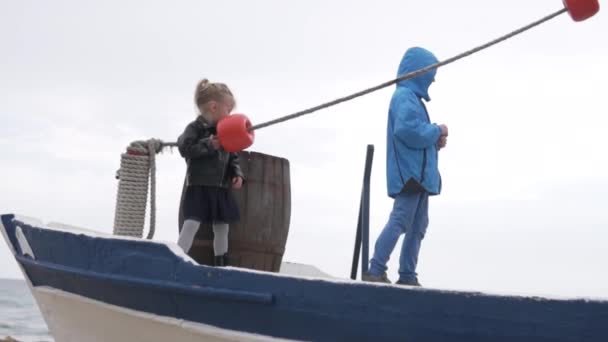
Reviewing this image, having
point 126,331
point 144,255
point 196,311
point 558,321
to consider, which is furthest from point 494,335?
point 126,331

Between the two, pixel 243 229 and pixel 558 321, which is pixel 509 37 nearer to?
pixel 558 321

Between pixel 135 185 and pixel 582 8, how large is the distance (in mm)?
3386

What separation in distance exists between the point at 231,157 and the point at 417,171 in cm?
128

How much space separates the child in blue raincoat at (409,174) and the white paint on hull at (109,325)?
112cm

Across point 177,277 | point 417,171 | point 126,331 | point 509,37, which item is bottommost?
point 126,331

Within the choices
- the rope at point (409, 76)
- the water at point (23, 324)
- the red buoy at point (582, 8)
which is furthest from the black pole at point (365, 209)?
the water at point (23, 324)

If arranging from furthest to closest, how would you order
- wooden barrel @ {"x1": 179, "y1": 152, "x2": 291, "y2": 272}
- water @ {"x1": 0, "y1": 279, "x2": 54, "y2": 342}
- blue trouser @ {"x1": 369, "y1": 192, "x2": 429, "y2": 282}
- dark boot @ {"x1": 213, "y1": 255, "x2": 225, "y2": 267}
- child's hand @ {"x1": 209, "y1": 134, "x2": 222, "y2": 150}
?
water @ {"x1": 0, "y1": 279, "x2": 54, "y2": 342}, wooden barrel @ {"x1": 179, "y1": 152, "x2": 291, "y2": 272}, dark boot @ {"x1": 213, "y1": 255, "x2": 225, "y2": 267}, child's hand @ {"x1": 209, "y1": 134, "x2": 222, "y2": 150}, blue trouser @ {"x1": 369, "y1": 192, "x2": 429, "y2": 282}

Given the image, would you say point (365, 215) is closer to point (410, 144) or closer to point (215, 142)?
point (410, 144)

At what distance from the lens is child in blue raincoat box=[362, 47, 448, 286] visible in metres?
5.37

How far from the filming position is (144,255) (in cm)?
491

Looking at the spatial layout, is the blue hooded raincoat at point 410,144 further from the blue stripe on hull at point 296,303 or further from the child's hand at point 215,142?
the blue stripe on hull at point 296,303

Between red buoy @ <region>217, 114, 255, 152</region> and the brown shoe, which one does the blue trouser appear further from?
red buoy @ <region>217, 114, 255, 152</region>

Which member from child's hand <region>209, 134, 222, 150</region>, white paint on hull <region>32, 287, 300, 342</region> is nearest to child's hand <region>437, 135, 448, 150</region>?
child's hand <region>209, 134, 222, 150</region>

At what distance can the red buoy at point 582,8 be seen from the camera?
4.70 meters
